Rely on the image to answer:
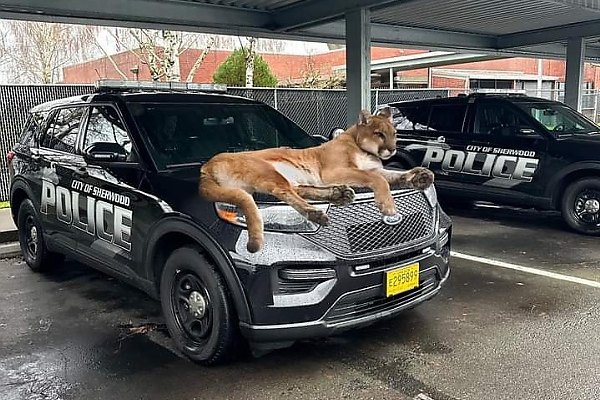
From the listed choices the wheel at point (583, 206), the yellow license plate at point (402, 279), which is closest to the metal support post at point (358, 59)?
the wheel at point (583, 206)

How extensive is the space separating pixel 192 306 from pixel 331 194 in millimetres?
1173

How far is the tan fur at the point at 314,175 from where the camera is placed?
334 centimetres

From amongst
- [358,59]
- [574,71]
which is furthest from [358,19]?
[574,71]

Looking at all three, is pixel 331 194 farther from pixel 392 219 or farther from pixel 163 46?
pixel 163 46

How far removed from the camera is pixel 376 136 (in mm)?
3816

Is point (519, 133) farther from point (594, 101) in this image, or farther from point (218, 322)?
point (594, 101)

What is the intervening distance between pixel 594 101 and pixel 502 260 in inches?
803

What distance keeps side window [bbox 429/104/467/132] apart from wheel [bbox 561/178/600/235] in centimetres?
185

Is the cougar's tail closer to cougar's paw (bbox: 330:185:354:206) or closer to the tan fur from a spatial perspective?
the tan fur

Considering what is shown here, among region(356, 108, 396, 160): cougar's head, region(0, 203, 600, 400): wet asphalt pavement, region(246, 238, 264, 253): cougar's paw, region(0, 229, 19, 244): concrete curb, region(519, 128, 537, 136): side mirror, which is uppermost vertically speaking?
region(356, 108, 396, 160): cougar's head

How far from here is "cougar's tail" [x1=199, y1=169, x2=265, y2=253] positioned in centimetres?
324

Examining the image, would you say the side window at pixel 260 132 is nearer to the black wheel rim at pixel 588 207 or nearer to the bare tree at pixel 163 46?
the black wheel rim at pixel 588 207

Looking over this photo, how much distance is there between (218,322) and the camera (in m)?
3.44

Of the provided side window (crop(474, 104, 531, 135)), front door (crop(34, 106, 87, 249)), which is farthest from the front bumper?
side window (crop(474, 104, 531, 135))
